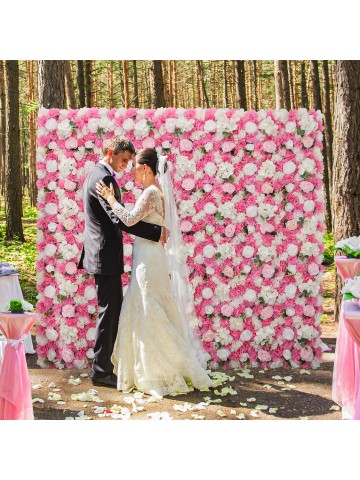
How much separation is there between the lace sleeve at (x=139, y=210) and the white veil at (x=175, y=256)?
0.98ft

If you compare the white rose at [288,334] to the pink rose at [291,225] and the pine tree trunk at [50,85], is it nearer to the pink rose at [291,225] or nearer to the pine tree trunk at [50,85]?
the pink rose at [291,225]

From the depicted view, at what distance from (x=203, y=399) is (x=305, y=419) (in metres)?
0.84

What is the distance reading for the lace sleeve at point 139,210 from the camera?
5148 millimetres

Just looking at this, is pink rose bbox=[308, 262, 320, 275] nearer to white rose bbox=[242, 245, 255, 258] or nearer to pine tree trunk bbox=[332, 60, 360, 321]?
white rose bbox=[242, 245, 255, 258]

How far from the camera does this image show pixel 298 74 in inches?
829

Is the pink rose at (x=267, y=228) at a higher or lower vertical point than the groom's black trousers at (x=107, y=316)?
higher

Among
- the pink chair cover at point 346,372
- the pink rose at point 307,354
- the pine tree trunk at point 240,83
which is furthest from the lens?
the pine tree trunk at point 240,83

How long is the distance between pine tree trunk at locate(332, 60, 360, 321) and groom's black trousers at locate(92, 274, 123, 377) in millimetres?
3202

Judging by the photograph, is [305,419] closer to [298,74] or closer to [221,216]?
[221,216]

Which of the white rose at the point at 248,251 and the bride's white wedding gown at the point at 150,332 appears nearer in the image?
the bride's white wedding gown at the point at 150,332

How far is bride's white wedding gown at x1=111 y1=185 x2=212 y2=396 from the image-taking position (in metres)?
5.15

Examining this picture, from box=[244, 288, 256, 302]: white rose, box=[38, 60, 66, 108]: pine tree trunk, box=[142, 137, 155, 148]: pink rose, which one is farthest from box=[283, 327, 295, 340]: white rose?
box=[38, 60, 66, 108]: pine tree trunk

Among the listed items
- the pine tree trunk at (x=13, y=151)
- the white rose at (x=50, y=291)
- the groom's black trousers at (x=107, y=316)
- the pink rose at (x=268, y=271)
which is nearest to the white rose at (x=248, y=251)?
the pink rose at (x=268, y=271)

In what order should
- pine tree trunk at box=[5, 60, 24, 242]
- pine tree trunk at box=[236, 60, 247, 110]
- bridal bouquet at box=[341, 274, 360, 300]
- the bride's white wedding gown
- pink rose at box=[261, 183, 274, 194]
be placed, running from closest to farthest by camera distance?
1. bridal bouquet at box=[341, 274, 360, 300]
2. the bride's white wedding gown
3. pink rose at box=[261, 183, 274, 194]
4. pine tree trunk at box=[5, 60, 24, 242]
5. pine tree trunk at box=[236, 60, 247, 110]
